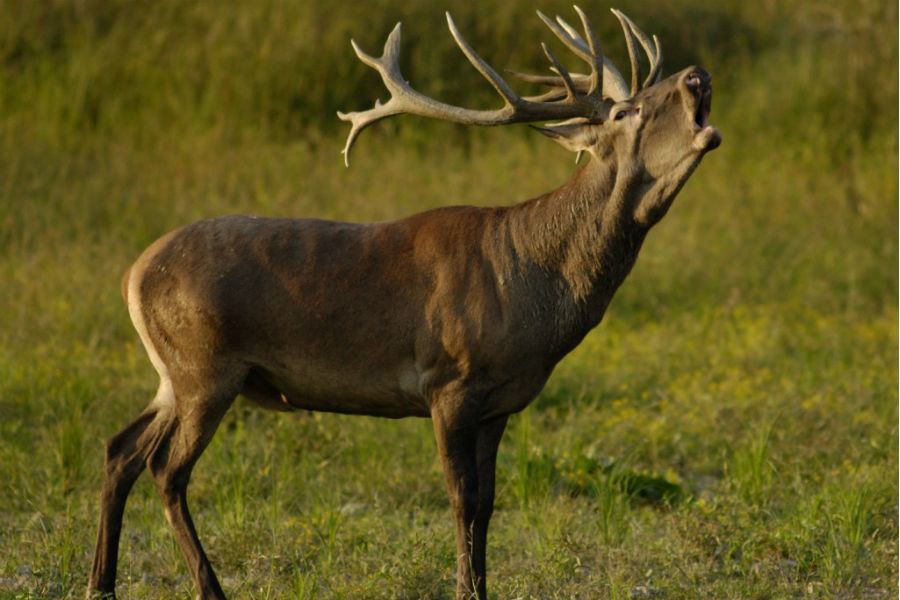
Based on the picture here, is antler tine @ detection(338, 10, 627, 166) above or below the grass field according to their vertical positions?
above

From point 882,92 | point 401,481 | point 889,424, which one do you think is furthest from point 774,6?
point 401,481

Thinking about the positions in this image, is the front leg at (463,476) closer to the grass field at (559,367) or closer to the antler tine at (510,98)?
the grass field at (559,367)

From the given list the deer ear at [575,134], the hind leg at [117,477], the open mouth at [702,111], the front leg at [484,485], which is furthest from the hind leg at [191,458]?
the open mouth at [702,111]

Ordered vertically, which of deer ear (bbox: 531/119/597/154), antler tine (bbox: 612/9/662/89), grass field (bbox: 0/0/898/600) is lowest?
grass field (bbox: 0/0/898/600)

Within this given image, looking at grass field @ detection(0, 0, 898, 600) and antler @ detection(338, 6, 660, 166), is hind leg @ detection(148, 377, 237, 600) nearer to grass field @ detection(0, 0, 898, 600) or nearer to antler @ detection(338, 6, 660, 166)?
grass field @ detection(0, 0, 898, 600)

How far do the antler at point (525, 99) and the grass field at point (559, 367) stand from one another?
5.54 ft

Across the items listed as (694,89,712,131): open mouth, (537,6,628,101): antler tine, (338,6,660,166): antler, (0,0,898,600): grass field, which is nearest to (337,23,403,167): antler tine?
(338,6,660,166): antler

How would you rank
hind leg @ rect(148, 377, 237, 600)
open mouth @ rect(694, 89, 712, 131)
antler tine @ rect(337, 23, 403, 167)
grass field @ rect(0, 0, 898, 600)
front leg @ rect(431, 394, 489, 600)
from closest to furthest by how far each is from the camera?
1. open mouth @ rect(694, 89, 712, 131)
2. front leg @ rect(431, 394, 489, 600)
3. hind leg @ rect(148, 377, 237, 600)
4. antler tine @ rect(337, 23, 403, 167)
5. grass field @ rect(0, 0, 898, 600)

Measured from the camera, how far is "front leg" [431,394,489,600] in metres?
4.47

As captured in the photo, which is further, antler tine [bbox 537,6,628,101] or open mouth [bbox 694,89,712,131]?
antler tine [bbox 537,6,628,101]

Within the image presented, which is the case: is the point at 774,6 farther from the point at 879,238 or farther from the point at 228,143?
the point at 228,143

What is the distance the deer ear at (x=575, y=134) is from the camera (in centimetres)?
462

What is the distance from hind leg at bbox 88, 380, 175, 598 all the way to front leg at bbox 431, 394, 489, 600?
107 centimetres

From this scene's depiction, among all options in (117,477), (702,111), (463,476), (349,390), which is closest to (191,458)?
(117,477)
